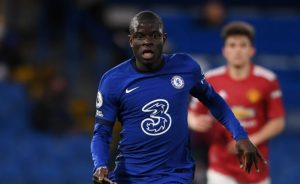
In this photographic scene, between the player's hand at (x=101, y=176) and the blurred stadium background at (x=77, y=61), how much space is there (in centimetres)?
527

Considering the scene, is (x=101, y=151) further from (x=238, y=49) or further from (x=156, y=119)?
(x=238, y=49)

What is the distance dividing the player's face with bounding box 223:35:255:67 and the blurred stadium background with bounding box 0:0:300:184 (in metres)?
3.37

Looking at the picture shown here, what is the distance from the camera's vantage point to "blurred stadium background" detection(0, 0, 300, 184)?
31.6ft

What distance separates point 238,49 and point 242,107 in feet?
1.39

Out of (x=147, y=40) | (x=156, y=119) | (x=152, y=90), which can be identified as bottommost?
(x=156, y=119)

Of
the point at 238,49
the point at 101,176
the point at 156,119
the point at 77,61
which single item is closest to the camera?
the point at 101,176

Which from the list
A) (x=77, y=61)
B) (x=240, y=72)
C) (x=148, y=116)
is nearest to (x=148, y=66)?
(x=148, y=116)

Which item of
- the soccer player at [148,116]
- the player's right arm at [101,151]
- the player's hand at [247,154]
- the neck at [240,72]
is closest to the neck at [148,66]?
the soccer player at [148,116]

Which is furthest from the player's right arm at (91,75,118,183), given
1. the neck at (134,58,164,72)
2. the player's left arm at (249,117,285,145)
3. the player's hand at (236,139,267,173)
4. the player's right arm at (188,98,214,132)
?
the player's left arm at (249,117,285,145)

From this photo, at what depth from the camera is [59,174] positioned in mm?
9555

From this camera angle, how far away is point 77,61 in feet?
38.4

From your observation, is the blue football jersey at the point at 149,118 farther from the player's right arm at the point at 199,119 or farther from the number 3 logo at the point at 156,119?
the player's right arm at the point at 199,119

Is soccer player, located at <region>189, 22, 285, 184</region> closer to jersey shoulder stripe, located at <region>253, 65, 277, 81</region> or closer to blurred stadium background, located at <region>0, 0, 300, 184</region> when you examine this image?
jersey shoulder stripe, located at <region>253, 65, 277, 81</region>

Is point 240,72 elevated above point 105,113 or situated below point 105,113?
above
